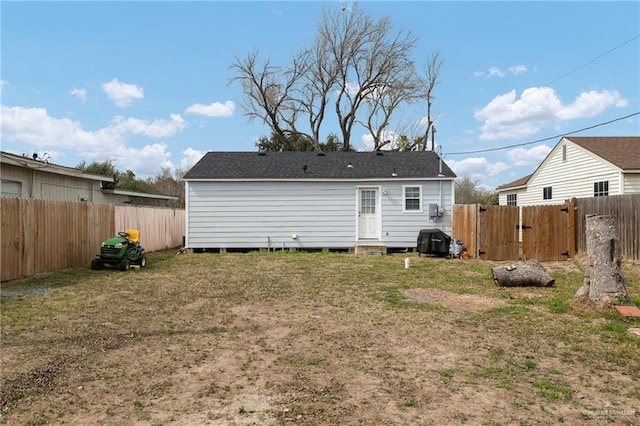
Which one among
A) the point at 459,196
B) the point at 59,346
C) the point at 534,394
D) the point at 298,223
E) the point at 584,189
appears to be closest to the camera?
the point at 534,394

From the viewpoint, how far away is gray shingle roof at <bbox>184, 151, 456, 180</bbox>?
15688mm

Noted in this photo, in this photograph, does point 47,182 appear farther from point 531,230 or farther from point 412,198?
A: point 531,230

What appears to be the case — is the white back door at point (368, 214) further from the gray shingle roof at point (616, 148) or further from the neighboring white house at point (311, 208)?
the gray shingle roof at point (616, 148)

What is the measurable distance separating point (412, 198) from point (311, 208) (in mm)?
3735

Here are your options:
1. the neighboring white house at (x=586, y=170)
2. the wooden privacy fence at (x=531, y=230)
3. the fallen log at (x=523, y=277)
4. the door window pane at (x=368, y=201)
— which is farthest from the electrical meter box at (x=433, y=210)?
the neighboring white house at (x=586, y=170)

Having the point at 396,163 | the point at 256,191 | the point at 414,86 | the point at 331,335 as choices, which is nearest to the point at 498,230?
the point at 396,163

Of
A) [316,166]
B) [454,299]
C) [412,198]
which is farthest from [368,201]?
[454,299]

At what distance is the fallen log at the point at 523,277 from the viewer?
8.27 metres

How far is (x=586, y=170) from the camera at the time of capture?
17.8m

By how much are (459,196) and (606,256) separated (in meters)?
34.4

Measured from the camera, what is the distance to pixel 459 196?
1560 inches

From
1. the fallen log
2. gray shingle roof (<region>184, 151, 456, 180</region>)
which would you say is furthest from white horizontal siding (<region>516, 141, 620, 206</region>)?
the fallen log

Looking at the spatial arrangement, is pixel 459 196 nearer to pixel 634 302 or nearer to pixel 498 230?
pixel 498 230

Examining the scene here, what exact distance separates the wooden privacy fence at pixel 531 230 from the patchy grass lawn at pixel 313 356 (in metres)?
4.53
